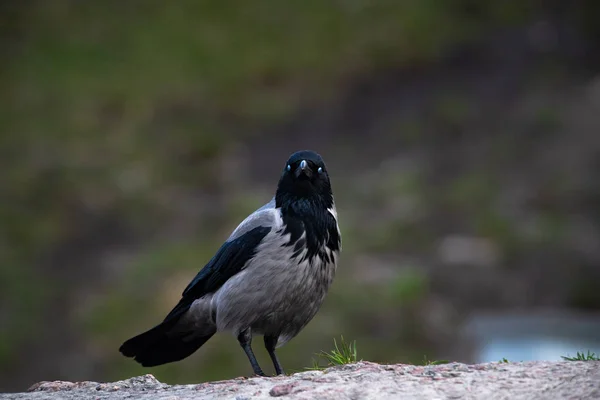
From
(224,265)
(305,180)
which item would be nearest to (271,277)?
(224,265)

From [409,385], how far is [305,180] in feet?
6.47

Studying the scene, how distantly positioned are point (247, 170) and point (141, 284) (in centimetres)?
405

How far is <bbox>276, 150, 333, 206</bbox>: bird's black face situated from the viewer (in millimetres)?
6184

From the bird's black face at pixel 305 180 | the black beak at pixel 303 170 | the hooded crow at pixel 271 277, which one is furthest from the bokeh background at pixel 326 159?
the black beak at pixel 303 170

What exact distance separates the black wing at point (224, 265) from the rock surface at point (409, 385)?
1114mm

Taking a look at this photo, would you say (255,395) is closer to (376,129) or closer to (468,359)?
(468,359)

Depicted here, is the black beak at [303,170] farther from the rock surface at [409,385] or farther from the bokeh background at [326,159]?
the bokeh background at [326,159]

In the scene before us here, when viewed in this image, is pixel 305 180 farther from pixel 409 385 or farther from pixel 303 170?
pixel 409 385

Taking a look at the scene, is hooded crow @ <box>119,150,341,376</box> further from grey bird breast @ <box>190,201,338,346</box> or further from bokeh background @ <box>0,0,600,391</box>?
bokeh background @ <box>0,0,600,391</box>

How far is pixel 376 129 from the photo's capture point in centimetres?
1673

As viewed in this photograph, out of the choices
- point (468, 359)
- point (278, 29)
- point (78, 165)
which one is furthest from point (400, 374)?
point (278, 29)

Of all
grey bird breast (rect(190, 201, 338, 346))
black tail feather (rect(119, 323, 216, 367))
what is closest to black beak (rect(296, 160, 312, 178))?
grey bird breast (rect(190, 201, 338, 346))

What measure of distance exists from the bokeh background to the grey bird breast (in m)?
3.94

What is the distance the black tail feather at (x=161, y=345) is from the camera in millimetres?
6473
